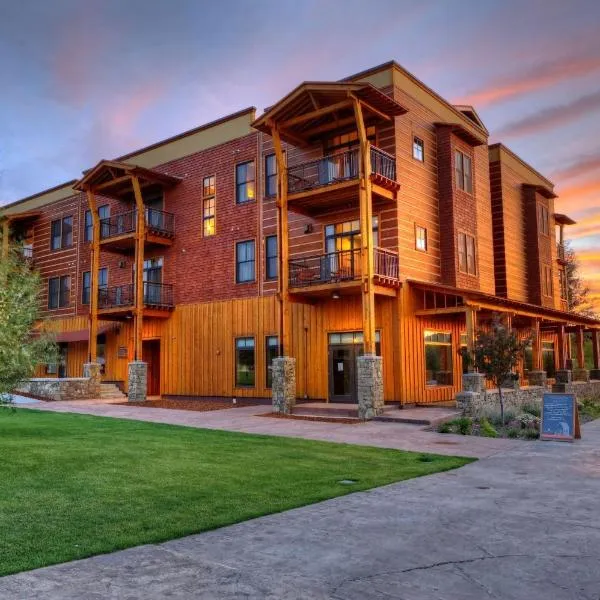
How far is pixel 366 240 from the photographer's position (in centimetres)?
1839

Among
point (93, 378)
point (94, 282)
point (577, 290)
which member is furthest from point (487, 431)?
point (577, 290)

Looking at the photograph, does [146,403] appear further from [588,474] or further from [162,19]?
[588,474]

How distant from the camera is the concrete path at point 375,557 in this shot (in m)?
4.16

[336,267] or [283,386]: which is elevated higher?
[336,267]

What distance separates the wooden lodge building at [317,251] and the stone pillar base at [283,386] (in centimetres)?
24

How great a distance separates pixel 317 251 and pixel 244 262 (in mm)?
4146

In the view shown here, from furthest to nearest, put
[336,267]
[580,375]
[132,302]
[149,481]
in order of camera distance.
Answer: [580,375], [132,302], [336,267], [149,481]

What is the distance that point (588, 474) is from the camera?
29.3 feet

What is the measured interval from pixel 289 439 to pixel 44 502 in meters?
A: 6.80

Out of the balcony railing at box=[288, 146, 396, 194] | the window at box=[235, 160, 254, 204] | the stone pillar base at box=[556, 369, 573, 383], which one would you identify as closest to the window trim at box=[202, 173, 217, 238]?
the window at box=[235, 160, 254, 204]

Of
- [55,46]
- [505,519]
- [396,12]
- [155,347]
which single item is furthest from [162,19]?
[505,519]

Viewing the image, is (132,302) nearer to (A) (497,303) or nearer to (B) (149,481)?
(A) (497,303)

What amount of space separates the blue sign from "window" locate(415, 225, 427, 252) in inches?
364

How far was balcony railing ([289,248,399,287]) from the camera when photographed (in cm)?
1925
